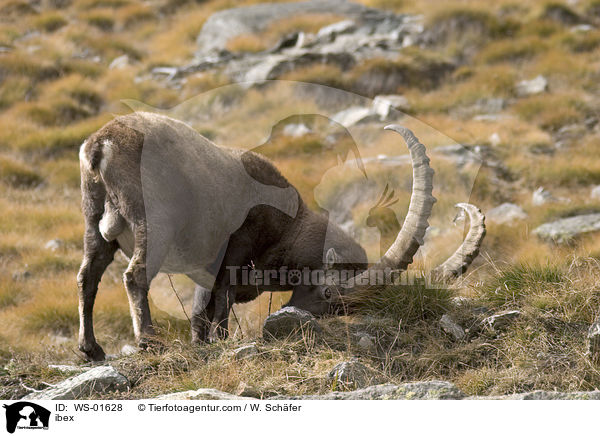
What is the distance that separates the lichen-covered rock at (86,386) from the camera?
4902 millimetres

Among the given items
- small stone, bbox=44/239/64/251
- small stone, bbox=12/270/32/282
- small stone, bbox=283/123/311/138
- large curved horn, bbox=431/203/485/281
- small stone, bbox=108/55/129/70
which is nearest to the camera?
large curved horn, bbox=431/203/485/281

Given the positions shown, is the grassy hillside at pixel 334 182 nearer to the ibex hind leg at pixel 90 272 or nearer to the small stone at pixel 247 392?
the small stone at pixel 247 392

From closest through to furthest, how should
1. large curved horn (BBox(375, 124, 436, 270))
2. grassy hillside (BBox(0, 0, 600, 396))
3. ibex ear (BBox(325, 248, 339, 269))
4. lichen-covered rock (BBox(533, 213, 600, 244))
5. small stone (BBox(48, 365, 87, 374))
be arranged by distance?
grassy hillside (BBox(0, 0, 600, 396)) → small stone (BBox(48, 365, 87, 374)) → large curved horn (BBox(375, 124, 436, 270)) → ibex ear (BBox(325, 248, 339, 269)) → lichen-covered rock (BBox(533, 213, 600, 244))

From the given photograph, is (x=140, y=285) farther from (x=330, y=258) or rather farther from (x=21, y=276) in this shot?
(x=21, y=276)

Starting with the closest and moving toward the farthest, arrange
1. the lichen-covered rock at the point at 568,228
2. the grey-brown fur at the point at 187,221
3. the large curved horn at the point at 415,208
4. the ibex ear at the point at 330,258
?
the grey-brown fur at the point at 187,221 → the large curved horn at the point at 415,208 → the ibex ear at the point at 330,258 → the lichen-covered rock at the point at 568,228

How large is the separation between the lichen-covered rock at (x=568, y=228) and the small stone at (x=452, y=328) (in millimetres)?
5286

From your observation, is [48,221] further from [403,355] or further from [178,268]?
[403,355]

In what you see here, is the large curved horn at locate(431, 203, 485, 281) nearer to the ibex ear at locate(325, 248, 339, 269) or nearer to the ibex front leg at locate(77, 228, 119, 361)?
the ibex ear at locate(325, 248, 339, 269)

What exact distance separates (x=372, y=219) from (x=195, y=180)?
19.1ft

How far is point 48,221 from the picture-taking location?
12398 millimetres

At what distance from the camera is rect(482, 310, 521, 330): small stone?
5.97 metres

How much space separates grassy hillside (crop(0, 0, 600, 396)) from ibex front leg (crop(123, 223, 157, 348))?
265 millimetres

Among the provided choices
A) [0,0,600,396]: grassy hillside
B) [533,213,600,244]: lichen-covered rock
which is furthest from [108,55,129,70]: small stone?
[533,213,600,244]: lichen-covered rock

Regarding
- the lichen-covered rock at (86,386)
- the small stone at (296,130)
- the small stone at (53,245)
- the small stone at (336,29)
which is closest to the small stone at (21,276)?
the small stone at (53,245)
